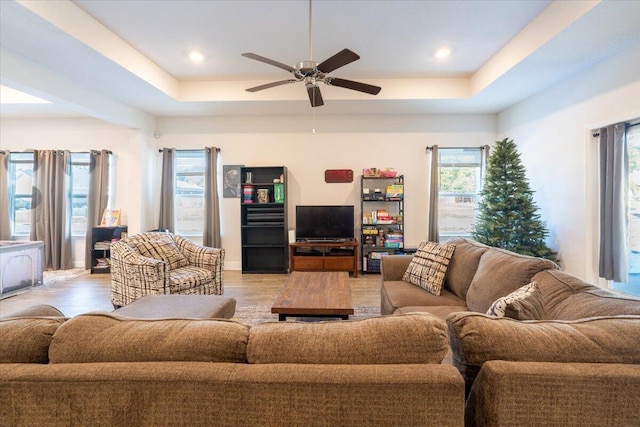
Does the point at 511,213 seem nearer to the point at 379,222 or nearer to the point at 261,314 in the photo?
the point at 379,222

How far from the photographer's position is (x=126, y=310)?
7.30 feet

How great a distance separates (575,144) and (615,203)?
0.90m

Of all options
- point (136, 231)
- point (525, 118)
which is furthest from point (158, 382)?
point (525, 118)

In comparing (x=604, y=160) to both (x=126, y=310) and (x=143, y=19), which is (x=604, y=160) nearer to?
(x=126, y=310)

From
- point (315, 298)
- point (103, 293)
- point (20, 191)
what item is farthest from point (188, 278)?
point (20, 191)

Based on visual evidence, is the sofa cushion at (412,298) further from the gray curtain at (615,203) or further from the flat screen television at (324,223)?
the flat screen television at (324,223)

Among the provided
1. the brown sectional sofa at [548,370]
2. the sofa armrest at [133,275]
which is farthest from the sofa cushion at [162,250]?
the brown sectional sofa at [548,370]

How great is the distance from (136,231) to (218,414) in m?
5.25

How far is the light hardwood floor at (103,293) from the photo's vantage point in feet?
12.0

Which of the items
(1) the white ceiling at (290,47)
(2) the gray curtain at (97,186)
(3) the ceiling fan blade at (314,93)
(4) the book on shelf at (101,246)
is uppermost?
(1) the white ceiling at (290,47)

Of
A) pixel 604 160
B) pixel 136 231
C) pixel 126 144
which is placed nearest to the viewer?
pixel 604 160

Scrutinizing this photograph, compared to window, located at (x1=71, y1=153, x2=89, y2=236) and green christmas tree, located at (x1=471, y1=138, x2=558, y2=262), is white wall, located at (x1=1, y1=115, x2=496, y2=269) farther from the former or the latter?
green christmas tree, located at (x1=471, y1=138, x2=558, y2=262)

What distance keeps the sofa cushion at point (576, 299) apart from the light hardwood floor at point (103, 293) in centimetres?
213

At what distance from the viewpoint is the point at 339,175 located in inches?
213
